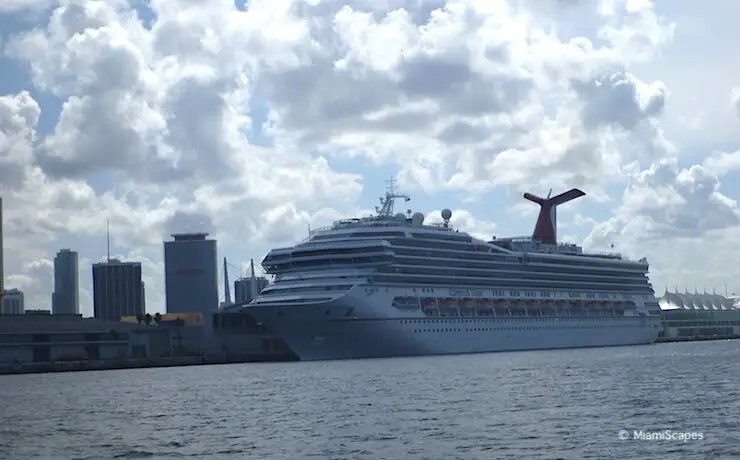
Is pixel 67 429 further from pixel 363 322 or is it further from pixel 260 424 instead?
pixel 363 322

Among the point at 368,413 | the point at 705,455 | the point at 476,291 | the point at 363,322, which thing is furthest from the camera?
the point at 476,291

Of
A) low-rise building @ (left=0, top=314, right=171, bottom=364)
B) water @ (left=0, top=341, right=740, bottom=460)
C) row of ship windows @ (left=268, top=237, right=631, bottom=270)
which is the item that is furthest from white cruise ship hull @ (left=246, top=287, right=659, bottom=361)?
low-rise building @ (left=0, top=314, right=171, bottom=364)

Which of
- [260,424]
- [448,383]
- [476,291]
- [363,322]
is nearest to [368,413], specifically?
[260,424]

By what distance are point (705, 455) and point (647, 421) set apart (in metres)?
9.64

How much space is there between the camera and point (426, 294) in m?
116

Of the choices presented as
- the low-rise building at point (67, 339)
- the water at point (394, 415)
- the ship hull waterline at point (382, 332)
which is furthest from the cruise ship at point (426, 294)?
the low-rise building at point (67, 339)

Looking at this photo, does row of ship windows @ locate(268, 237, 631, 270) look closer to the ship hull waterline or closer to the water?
the ship hull waterline

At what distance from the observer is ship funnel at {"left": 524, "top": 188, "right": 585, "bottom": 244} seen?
523ft

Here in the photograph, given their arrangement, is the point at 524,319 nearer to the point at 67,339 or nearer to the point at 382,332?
the point at 382,332

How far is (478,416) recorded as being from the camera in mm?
52062

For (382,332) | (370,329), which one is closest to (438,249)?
(382,332)

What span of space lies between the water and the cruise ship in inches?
699

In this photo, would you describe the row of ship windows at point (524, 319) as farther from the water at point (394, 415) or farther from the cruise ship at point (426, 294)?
the water at point (394, 415)

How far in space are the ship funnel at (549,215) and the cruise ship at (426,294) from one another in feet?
24.9
